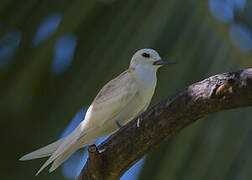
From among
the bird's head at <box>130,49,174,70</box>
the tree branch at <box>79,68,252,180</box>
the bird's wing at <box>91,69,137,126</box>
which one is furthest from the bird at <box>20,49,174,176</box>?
the tree branch at <box>79,68,252,180</box>

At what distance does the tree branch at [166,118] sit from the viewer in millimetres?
3344

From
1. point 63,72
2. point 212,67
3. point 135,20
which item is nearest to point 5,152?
point 63,72

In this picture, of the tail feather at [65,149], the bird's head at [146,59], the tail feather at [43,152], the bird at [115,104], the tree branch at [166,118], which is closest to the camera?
the tree branch at [166,118]

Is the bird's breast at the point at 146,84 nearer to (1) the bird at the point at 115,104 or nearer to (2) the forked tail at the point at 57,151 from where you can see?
(1) the bird at the point at 115,104

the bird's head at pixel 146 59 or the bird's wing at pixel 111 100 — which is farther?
the bird's head at pixel 146 59

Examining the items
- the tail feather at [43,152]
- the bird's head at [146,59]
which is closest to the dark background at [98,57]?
the tail feather at [43,152]

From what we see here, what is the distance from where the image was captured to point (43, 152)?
464cm

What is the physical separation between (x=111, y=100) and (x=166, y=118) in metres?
1.53

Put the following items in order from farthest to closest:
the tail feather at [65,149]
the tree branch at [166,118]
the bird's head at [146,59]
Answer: the bird's head at [146,59], the tail feather at [65,149], the tree branch at [166,118]

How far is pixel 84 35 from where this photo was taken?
4977 millimetres

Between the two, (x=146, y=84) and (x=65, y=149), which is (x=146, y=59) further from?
(x=65, y=149)

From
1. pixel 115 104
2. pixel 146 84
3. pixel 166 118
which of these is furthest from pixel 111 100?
pixel 166 118

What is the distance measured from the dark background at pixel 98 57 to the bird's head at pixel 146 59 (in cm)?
61

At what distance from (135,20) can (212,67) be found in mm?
862
